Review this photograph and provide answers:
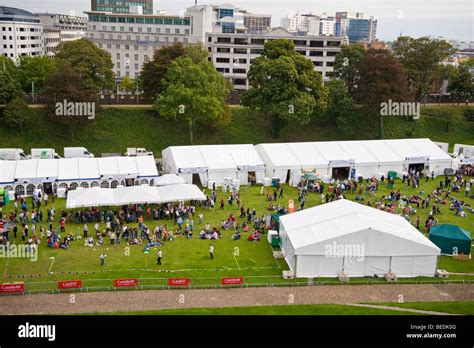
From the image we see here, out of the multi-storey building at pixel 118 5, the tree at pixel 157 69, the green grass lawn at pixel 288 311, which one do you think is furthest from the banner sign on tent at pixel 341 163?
the multi-storey building at pixel 118 5

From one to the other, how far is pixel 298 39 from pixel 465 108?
26433mm


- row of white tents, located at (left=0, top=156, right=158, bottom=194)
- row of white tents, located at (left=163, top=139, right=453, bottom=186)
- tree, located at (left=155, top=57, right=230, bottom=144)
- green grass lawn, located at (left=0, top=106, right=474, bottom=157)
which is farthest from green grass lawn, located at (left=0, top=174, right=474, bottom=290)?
green grass lawn, located at (left=0, top=106, right=474, bottom=157)

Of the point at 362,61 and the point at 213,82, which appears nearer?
the point at 213,82

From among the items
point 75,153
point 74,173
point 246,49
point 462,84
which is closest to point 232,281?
point 74,173

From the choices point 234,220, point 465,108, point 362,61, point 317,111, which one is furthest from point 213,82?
point 465,108

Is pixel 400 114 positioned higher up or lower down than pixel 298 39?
lower down

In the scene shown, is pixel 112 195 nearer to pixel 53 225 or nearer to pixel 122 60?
pixel 53 225

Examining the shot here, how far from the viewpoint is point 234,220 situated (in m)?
29.5

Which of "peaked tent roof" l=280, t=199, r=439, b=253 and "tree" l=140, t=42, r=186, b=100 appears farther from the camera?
"tree" l=140, t=42, r=186, b=100

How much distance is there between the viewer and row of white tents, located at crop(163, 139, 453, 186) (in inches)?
1474

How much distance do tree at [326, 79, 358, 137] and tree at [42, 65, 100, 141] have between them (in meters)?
23.9

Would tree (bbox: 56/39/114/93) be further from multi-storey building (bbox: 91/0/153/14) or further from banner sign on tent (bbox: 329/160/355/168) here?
multi-storey building (bbox: 91/0/153/14)

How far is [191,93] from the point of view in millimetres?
43281

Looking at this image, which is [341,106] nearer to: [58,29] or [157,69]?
[157,69]
